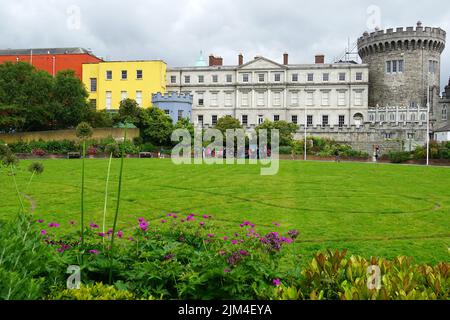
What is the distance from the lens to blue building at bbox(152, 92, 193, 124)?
53.3 meters

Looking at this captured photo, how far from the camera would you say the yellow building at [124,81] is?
185 feet

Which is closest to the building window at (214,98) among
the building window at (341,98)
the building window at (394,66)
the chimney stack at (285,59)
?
the chimney stack at (285,59)

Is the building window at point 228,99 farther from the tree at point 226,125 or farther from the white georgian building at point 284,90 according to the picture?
the tree at point 226,125

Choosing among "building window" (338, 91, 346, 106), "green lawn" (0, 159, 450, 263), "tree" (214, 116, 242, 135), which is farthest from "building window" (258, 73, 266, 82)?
"green lawn" (0, 159, 450, 263)

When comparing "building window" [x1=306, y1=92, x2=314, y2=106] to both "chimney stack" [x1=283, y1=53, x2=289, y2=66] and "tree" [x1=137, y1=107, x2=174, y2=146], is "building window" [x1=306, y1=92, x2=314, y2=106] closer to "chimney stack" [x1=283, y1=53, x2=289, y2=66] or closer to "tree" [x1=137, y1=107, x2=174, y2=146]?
"chimney stack" [x1=283, y1=53, x2=289, y2=66]

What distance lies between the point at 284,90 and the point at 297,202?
1827 inches

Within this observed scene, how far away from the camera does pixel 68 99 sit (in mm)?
42188

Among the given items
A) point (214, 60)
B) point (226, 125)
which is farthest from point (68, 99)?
point (214, 60)

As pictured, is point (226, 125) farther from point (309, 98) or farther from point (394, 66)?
point (394, 66)

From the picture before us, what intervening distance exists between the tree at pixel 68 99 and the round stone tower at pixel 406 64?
3796cm

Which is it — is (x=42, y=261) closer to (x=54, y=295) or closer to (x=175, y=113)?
(x=54, y=295)

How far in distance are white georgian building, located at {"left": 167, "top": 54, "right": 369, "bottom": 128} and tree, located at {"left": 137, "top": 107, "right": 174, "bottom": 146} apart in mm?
15761

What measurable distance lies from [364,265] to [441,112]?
2463 inches

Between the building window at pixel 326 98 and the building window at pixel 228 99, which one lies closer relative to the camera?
the building window at pixel 326 98
